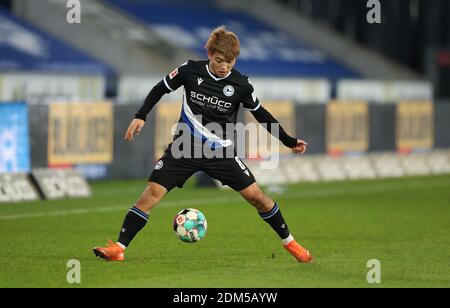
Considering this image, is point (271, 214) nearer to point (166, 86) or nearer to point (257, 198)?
point (257, 198)

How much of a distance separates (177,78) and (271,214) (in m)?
1.58

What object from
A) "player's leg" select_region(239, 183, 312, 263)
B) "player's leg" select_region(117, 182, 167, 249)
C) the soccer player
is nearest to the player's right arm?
the soccer player

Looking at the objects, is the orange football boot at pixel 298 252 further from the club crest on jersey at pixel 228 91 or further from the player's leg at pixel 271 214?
the club crest on jersey at pixel 228 91

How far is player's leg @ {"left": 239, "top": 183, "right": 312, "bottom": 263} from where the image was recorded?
11.2 meters

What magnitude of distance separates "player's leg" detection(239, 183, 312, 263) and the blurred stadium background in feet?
4.38

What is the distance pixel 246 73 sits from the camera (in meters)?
Answer: 32.4

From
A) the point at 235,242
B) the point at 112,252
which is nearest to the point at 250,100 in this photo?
the point at 112,252

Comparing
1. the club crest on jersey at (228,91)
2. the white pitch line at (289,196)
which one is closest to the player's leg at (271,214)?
the club crest on jersey at (228,91)

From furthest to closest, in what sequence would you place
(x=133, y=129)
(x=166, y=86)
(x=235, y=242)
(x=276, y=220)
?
(x=235, y=242) < (x=276, y=220) < (x=166, y=86) < (x=133, y=129)

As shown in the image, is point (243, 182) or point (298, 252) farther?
point (298, 252)

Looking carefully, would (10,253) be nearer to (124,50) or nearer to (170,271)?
(170,271)

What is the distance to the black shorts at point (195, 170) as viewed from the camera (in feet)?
36.0

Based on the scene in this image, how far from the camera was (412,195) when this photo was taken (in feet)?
66.7
